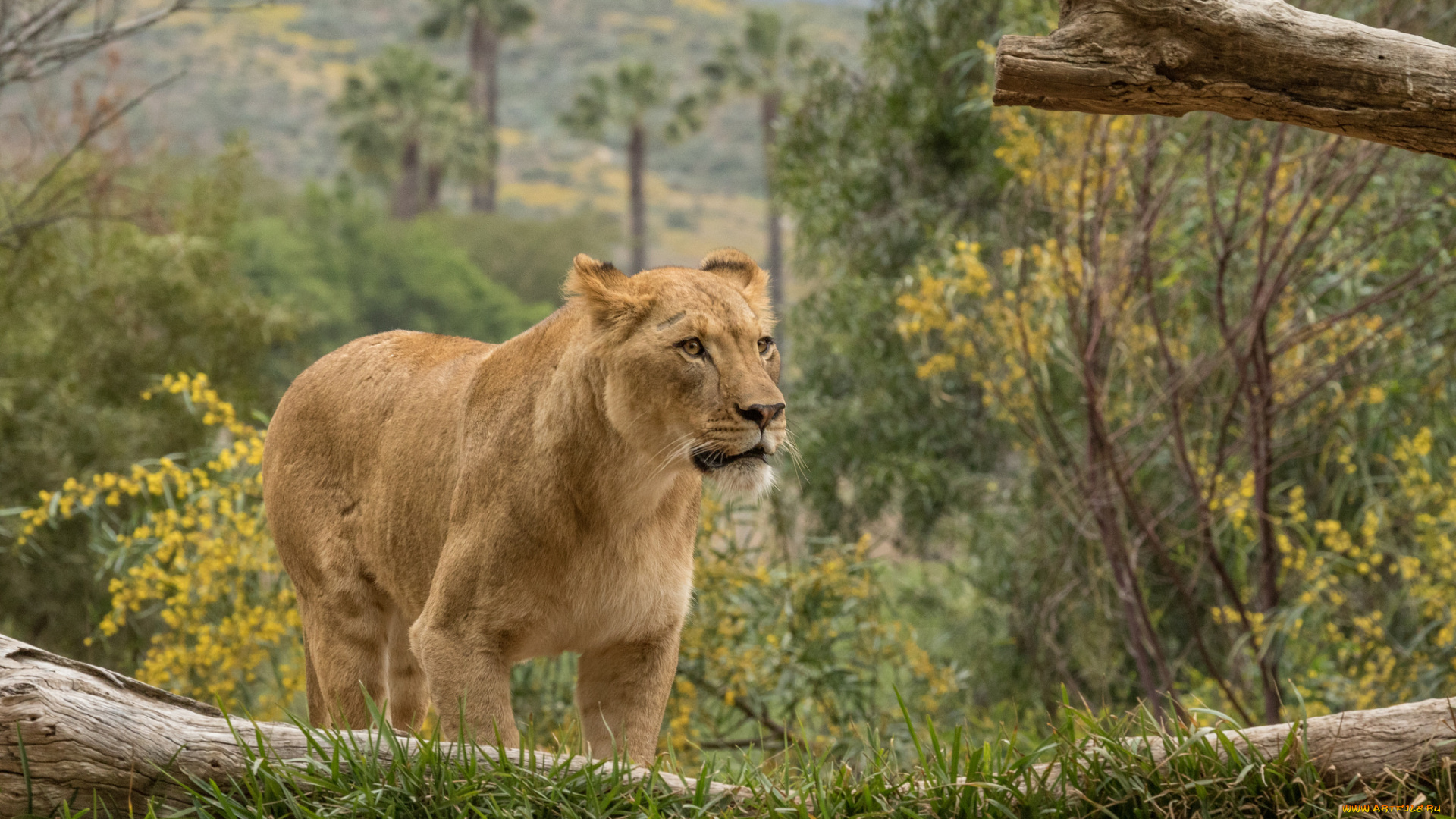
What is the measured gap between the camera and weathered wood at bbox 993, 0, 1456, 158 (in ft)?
9.92

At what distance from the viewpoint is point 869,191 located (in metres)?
11.8

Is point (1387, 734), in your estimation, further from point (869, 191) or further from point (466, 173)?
point (466, 173)

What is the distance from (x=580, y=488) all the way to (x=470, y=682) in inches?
23.9

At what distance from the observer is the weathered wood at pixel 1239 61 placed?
3.02 meters

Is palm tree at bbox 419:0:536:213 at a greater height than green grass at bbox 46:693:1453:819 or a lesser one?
greater

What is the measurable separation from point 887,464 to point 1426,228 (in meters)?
4.42

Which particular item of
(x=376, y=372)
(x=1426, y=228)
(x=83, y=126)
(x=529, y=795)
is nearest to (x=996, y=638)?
(x=1426, y=228)

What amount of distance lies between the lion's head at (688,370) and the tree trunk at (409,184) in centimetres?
4657

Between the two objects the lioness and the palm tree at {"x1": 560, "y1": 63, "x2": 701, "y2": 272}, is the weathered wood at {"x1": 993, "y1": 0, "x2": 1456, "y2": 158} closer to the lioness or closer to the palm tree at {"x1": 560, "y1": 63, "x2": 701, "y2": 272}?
the lioness

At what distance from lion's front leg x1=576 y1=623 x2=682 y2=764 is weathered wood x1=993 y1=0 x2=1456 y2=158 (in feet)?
6.12

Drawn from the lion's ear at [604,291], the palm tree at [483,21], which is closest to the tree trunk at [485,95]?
the palm tree at [483,21]

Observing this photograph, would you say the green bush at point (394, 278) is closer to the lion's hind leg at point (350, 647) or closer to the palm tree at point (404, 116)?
the palm tree at point (404, 116)

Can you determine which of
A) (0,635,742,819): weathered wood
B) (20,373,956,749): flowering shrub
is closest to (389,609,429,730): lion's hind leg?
(0,635,742,819): weathered wood

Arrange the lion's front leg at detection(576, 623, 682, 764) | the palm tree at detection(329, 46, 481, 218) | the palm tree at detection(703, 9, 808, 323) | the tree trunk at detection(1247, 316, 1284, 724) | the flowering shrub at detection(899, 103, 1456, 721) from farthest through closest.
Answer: the palm tree at detection(703, 9, 808, 323)
the palm tree at detection(329, 46, 481, 218)
the flowering shrub at detection(899, 103, 1456, 721)
the tree trunk at detection(1247, 316, 1284, 724)
the lion's front leg at detection(576, 623, 682, 764)
